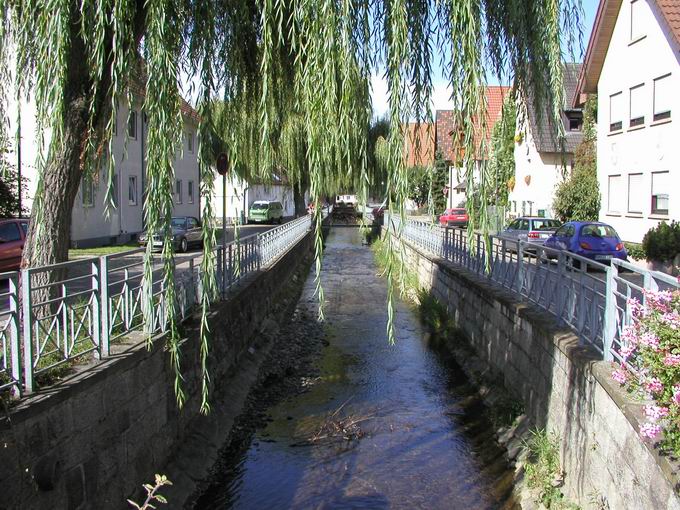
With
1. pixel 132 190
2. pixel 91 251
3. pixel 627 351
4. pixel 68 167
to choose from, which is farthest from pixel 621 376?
pixel 132 190

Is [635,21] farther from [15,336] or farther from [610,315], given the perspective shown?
[15,336]

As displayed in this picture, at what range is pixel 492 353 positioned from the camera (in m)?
10.6

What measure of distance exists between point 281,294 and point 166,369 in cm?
1120

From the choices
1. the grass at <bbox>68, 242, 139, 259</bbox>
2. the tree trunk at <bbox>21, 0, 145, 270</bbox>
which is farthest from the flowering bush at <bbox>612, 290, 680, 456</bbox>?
the grass at <bbox>68, 242, 139, 259</bbox>

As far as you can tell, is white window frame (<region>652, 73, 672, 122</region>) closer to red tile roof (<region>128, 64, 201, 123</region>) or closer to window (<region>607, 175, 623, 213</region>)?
A: window (<region>607, 175, 623, 213</region>)

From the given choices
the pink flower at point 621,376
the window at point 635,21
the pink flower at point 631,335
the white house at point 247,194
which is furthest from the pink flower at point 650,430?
the window at point 635,21

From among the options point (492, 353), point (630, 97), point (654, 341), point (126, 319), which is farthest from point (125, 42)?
point (630, 97)

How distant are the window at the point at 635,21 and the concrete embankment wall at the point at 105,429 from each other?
18.0m

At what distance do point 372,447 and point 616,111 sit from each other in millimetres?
18981

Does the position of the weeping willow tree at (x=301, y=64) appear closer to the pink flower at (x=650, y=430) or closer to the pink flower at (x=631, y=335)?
the pink flower at (x=631, y=335)

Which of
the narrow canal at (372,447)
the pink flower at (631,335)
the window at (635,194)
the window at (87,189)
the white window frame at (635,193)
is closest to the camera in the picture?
the pink flower at (631,335)

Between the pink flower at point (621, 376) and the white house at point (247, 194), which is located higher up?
the white house at point (247, 194)

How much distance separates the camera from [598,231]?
65.1ft

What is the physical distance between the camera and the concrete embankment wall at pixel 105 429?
13.8 feet
